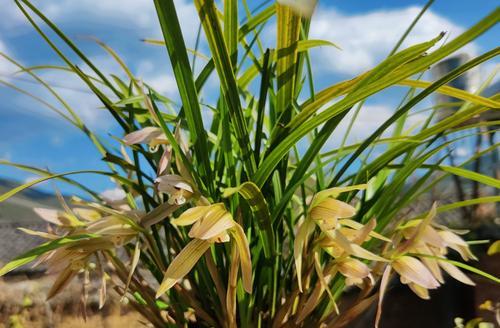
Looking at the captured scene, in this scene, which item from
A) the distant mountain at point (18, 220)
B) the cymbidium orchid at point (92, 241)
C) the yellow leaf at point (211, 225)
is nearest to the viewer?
the yellow leaf at point (211, 225)

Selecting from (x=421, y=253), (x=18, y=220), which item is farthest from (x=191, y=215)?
(x=18, y=220)

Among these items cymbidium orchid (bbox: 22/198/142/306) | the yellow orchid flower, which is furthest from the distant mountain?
the yellow orchid flower

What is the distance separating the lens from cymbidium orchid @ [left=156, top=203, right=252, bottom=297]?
20.2 inches

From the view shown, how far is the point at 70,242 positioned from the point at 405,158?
1.44 feet

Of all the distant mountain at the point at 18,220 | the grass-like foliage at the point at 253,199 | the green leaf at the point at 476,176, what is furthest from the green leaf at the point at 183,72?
the distant mountain at the point at 18,220

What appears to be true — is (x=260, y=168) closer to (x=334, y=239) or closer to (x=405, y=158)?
(x=334, y=239)

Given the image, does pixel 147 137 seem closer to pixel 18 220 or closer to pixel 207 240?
pixel 207 240

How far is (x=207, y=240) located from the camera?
53 centimetres

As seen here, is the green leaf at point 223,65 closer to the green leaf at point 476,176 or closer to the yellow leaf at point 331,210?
the yellow leaf at point 331,210

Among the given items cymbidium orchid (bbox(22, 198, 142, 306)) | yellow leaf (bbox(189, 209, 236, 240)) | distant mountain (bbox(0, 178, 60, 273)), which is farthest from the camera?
distant mountain (bbox(0, 178, 60, 273))

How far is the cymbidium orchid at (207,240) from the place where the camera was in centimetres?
51

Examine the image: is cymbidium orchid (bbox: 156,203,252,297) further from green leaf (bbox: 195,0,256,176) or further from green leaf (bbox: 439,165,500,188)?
green leaf (bbox: 439,165,500,188)

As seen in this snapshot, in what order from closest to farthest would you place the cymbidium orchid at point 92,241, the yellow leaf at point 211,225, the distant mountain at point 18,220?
the yellow leaf at point 211,225, the cymbidium orchid at point 92,241, the distant mountain at point 18,220

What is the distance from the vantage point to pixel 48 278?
54.4 inches
